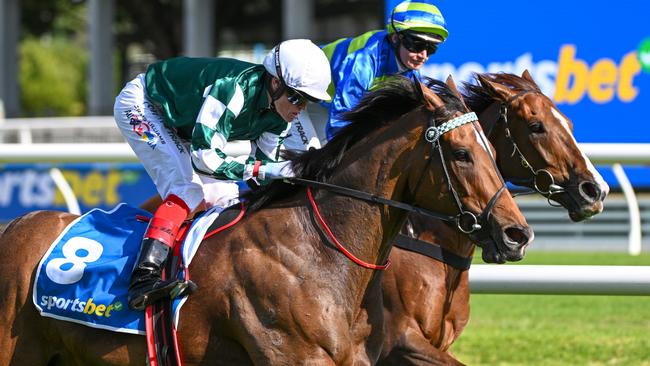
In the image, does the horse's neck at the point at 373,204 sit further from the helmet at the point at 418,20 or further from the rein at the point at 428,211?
the helmet at the point at 418,20

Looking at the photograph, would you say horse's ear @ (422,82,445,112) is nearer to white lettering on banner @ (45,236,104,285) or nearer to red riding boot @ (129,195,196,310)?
red riding boot @ (129,195,196,310)

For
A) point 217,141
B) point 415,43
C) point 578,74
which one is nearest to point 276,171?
point 217,141

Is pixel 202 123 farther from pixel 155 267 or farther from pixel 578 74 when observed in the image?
pixel 578 74

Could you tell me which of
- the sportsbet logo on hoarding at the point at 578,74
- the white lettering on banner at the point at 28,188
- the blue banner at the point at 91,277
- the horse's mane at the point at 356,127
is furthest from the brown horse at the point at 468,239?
the sportsbet logo on hoarding at the point at 578,74

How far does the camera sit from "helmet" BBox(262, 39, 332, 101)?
4.04 m

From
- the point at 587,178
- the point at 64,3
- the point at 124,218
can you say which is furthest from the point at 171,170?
the point at 64,3

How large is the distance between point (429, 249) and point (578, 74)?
24.0 feet

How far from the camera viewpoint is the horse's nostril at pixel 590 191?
4535 millimetres

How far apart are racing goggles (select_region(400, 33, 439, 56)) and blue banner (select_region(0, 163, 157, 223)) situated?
5423 millimetres

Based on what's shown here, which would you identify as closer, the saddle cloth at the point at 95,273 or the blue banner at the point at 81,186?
the saddle cloth at the point at 95,273

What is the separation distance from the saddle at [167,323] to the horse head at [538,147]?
1361 millimetres

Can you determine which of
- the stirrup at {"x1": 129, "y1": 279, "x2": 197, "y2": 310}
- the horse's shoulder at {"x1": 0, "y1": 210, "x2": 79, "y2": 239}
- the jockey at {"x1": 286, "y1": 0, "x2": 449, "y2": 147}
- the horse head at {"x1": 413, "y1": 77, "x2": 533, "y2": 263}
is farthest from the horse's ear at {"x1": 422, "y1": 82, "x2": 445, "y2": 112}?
the horse's shoulder at {"x1": 0, "y1": 210, "x2": 79, "y2": 239}

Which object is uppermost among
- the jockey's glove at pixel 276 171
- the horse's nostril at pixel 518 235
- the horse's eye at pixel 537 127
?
the horse's eye at pixel 537 127

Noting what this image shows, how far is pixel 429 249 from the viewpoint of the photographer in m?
4.77
